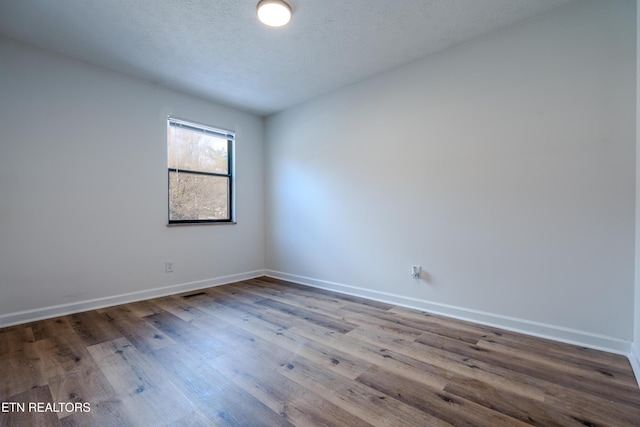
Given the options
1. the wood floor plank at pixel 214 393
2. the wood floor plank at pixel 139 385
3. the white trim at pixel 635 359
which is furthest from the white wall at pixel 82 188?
the white trim at pixel 635 359

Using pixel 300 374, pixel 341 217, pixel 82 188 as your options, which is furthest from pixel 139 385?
pixel 341 217

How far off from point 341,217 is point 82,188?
2.78m

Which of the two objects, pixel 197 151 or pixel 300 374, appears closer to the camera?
pixel 300 374

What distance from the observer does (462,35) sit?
2537 millimetres

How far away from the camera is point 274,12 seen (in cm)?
215

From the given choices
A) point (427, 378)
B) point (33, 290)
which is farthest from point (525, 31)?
point (33, 290)

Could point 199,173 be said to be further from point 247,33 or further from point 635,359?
point 635,359

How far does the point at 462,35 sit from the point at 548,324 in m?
2.50

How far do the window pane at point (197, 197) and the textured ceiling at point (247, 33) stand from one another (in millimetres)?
1203

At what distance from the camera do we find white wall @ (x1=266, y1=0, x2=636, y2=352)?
6.70 ft

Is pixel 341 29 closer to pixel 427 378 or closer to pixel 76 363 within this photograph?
pixel 427 378

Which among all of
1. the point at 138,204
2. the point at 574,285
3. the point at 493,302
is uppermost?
the point at 138,204

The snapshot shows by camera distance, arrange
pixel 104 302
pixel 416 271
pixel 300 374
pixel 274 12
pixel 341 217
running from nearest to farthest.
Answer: pixel 300 374, pixel 274 12, pixel 416 271, pixel 104 302, pixel 341 217

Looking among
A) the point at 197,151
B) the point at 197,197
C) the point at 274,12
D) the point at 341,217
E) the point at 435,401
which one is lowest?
the point at 435,401
